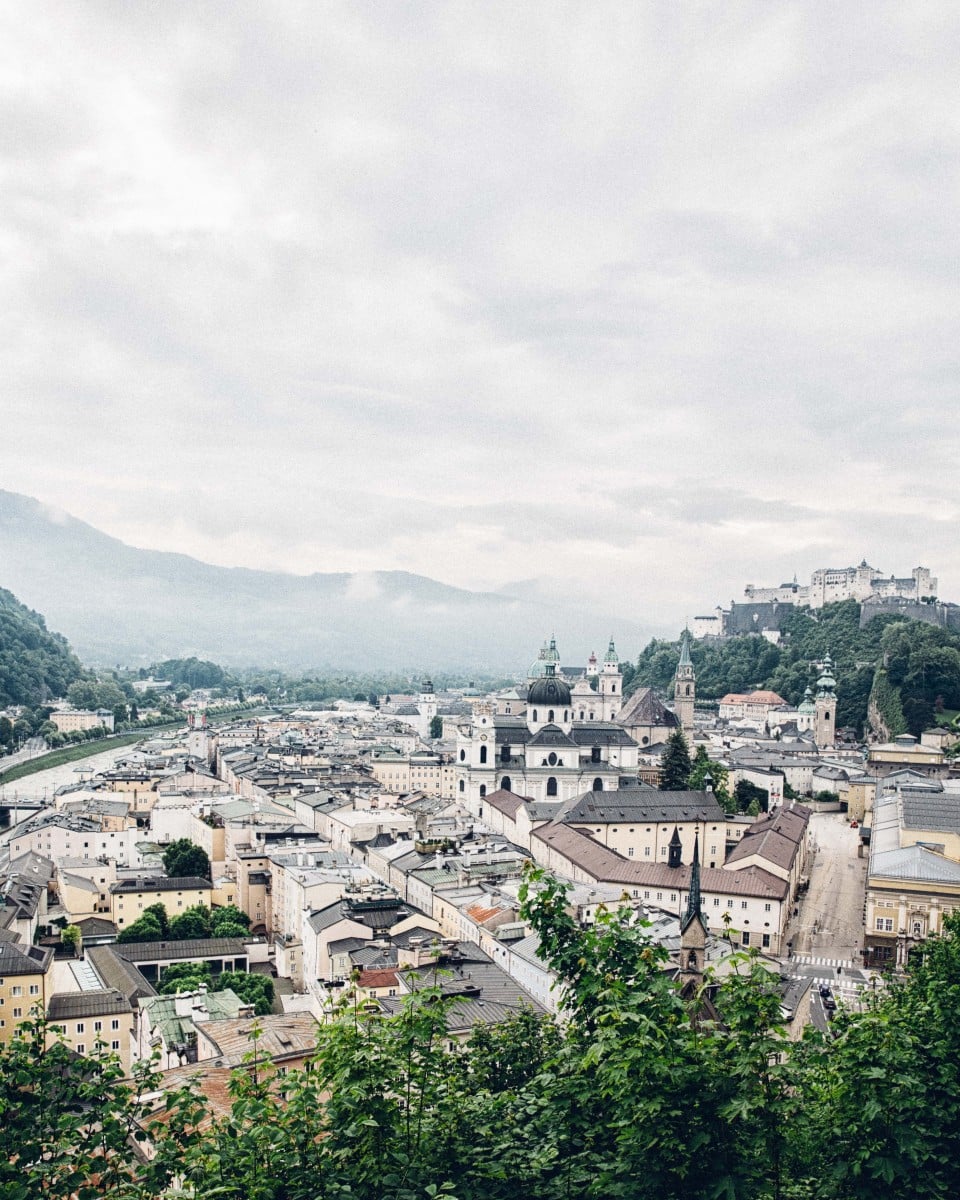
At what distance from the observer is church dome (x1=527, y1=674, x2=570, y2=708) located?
61.0 m

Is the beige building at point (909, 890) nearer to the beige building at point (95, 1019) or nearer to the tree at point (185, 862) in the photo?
the beige building at point (95, 1019)

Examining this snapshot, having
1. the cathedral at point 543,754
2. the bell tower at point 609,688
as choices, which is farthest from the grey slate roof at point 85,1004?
the bell tower at point 609,688

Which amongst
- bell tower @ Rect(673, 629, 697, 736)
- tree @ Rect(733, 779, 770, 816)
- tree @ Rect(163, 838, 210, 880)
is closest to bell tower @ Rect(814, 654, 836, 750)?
bell tower @ Rect(673, 629, 697, 736)

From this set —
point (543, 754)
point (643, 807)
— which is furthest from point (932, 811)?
point (543, 754)

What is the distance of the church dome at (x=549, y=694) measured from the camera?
61.0 metres

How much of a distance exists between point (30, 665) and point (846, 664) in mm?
90924

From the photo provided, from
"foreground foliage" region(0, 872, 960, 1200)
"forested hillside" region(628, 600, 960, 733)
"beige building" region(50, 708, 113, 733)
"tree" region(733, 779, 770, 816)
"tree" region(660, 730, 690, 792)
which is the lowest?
"beige building" region(50, 708, 113, 733)

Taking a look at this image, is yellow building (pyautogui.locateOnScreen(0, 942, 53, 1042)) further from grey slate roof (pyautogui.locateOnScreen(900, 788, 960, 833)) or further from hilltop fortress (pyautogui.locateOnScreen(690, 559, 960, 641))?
hilltop fortress (pyautogui.locateOnScreen(690, 559, 960, 641))

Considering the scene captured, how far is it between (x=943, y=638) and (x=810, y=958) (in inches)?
2046

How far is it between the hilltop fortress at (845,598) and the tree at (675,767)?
46025mm

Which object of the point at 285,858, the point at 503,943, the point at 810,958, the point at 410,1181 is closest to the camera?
the point at 410,1181

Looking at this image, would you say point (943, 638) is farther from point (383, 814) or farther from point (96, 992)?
point (96, 992)

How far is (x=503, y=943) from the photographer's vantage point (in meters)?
29.5

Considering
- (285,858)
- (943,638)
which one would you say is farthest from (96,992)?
(943,638)
